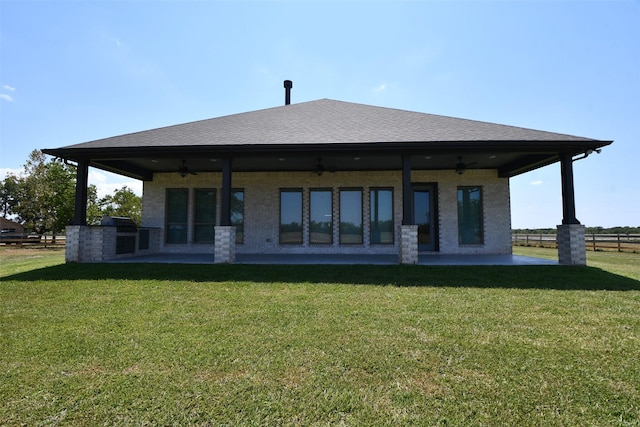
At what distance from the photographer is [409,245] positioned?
8.09m

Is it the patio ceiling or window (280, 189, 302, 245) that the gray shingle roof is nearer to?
the patio ceiling

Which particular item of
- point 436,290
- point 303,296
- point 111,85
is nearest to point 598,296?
point 436,290

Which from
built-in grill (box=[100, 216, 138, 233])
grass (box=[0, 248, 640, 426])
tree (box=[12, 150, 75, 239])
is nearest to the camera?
grass (box=[0, 248, 640, 426])

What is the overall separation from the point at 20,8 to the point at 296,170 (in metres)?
8.45

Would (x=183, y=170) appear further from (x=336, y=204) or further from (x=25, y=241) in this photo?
(x=25, y=241)

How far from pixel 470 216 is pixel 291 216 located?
6.74 metres

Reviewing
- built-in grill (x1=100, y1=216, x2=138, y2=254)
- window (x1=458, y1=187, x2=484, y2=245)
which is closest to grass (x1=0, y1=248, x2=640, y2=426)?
built-in grill (x1=100, y1=216, x2=138, y2=254)

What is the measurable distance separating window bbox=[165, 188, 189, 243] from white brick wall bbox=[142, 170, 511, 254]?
196 millimetres

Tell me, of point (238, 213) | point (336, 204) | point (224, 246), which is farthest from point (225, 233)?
point (336, 204)

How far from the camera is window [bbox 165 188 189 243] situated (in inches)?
467

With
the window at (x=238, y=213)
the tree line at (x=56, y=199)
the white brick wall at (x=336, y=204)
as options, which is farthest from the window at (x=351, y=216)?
the tree line at (x=56, y=199)

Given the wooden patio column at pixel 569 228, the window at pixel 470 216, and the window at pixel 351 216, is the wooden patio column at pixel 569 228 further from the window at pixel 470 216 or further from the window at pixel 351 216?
the window at pixel 351 216

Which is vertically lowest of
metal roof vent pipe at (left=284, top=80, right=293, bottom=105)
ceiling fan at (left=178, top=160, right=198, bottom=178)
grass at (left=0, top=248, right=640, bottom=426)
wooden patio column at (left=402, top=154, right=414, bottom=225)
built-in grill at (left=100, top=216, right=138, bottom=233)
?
grass at (left=0, top=248, right=640, bottom=426)

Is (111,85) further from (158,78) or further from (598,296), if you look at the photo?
(598,296)
